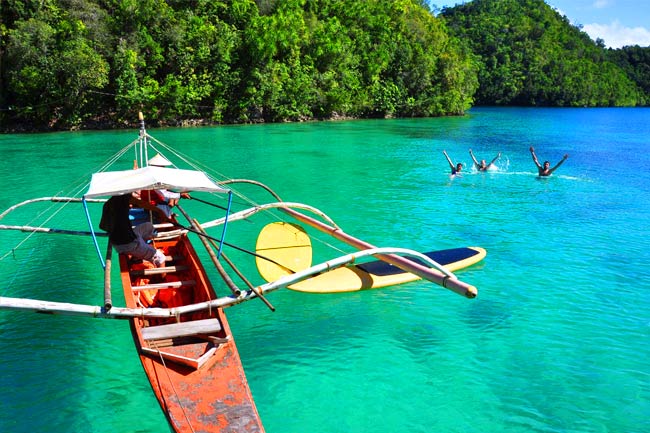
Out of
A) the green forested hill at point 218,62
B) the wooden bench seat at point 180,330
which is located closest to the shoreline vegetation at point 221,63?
the green forested hill at point 218,62

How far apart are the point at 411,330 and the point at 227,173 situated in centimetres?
1580

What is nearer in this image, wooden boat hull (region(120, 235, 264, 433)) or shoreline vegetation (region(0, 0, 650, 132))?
wooden boat hull (region(120, 235, 264, 433))

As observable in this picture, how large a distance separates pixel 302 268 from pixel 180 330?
4.37m

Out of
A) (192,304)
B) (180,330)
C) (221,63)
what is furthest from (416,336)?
(221,63)

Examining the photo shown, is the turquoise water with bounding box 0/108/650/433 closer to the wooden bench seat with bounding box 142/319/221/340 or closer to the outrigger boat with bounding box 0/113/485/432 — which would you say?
the outrigger boat with bounding box 0/113/485/432

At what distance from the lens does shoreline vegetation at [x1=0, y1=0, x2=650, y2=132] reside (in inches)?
1485

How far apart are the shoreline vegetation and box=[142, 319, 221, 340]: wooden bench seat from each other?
1433 inches

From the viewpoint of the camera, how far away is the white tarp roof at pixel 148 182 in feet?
23.7

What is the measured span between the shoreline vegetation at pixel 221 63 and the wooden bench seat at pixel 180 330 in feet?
119

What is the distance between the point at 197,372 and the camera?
5.80 metres

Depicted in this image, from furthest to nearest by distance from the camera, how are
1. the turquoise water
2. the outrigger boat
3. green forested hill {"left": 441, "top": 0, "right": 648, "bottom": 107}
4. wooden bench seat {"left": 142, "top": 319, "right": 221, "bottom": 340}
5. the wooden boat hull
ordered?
green forested hill {"left": 441, "top": 0, "right": 648, "bottom": 107} < the turquoise water < wooden bench seat {"left": 142, "top": 319, "right": 221, "bottom": 340} < the outrigger boat < the wooden boat hull

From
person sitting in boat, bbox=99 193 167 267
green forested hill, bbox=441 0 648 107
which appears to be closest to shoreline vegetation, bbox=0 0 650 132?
green forested hill, bbox=441 0 648 107

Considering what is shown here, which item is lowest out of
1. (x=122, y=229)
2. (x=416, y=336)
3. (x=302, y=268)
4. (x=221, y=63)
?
(x=416, y=336)

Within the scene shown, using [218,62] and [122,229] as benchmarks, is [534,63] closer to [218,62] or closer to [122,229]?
[218,62]
